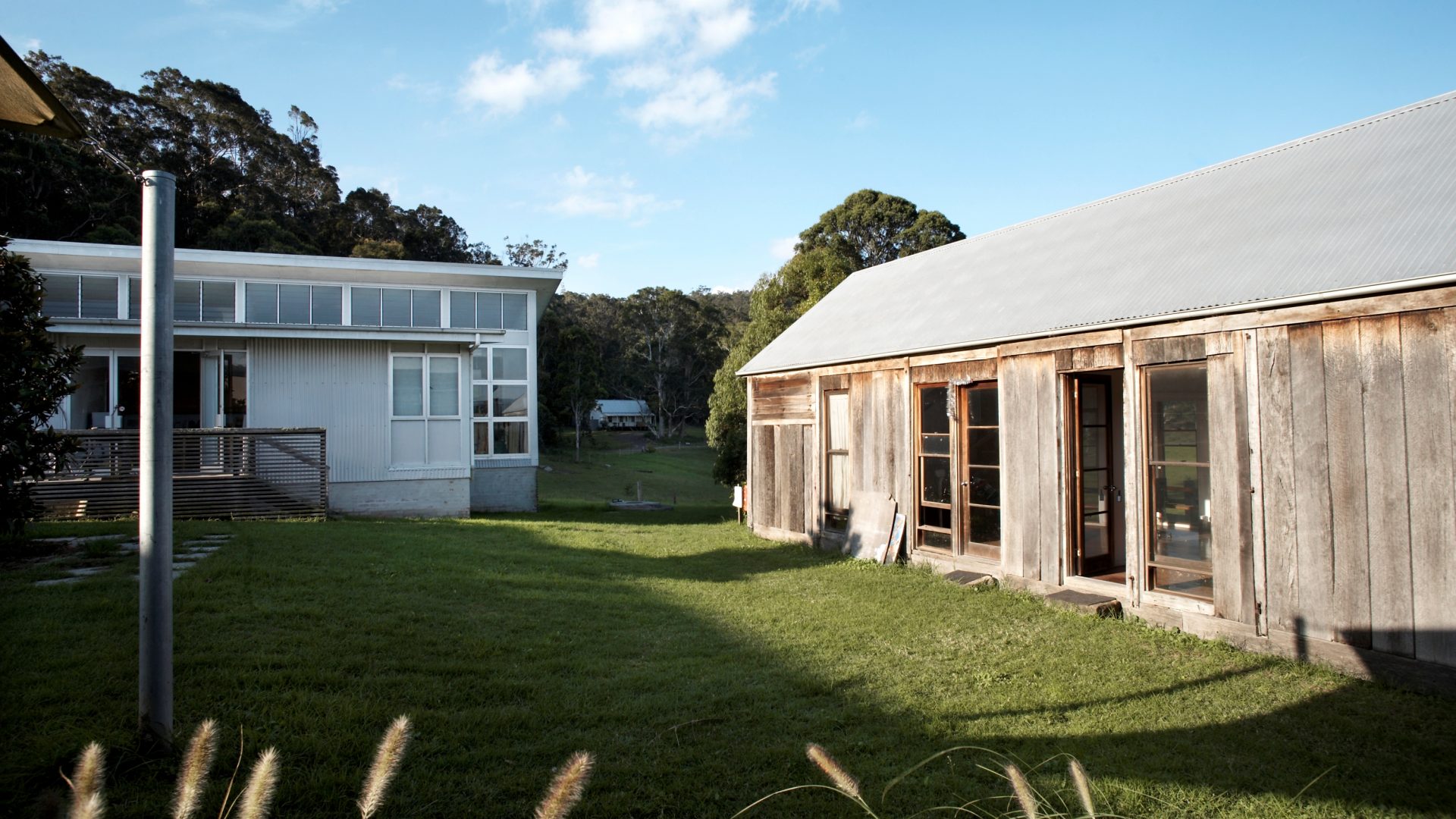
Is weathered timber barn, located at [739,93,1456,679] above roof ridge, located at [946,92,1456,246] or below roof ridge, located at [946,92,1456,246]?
below

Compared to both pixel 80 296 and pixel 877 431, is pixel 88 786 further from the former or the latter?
pixel 80 296

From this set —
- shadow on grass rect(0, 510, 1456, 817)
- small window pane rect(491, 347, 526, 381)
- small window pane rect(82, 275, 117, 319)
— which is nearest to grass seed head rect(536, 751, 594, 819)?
shadow on grass rect(0, 510, 1456, 817)

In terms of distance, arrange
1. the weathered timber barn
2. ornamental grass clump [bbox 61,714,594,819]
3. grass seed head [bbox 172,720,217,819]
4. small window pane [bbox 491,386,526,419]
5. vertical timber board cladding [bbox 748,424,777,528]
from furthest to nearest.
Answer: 1. small window pane [bbox 491,386,526,419]
2. vertical timber board cladding [bbox 748,424,777,528]
3. the weathered timber barn
4. grass seed head [bbox 172,720,217,819]
5. ornamental grass clump [bbox 61,714,594,819]

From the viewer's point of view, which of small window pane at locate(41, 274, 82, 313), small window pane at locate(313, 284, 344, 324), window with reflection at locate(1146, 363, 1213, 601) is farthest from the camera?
small window pane at locate(313, 284, 344, 324)

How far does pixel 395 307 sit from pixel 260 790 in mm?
19020

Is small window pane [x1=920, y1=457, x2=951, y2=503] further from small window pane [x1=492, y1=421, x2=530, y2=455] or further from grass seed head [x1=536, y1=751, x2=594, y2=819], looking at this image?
small window pane [x1=492, y1=421, x2=530, y2=455]

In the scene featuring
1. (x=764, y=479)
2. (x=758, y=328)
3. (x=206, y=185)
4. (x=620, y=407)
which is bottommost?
(x=764, y=479)

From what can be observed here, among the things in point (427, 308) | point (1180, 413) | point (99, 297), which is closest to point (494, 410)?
point (427, 308)

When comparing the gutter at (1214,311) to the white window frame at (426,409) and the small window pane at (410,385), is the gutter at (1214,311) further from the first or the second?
the small window pane at (410,385)

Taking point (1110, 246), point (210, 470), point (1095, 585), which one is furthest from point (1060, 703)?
point (210, 470)

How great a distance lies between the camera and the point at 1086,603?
7625 millimetres

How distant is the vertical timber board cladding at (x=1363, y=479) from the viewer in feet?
17.7

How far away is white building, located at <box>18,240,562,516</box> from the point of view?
1477 centimetres

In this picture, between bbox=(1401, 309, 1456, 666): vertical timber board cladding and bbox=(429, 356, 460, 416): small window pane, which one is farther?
bbox=(429, 356, 460, 416): small window pane
